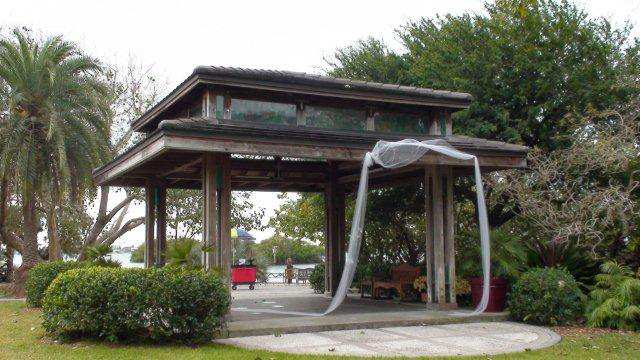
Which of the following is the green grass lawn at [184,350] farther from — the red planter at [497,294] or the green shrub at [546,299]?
the red planter at [497,294]

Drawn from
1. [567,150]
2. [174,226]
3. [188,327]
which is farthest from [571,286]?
[174,226]

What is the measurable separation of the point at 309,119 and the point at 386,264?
23.7 ft

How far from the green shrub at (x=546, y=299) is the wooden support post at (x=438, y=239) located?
133cm

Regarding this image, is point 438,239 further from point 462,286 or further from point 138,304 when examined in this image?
point 138,304

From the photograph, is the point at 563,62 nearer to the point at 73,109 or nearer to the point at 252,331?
the point at 252,331

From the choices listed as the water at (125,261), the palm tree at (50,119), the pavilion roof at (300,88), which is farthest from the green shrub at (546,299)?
the palm tree at (50,119)

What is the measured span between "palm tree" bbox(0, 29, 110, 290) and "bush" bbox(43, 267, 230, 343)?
8854 mm

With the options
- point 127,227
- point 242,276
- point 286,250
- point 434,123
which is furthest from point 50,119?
point 286,250

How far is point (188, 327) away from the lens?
8.57 m

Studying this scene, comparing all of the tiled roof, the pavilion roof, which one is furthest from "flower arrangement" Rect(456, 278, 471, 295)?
the tiled roof

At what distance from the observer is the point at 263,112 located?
1121 cm

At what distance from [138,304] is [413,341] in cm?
405

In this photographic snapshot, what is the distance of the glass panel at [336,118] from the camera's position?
11.8 meters

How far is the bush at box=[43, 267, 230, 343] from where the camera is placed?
8.37 metres
